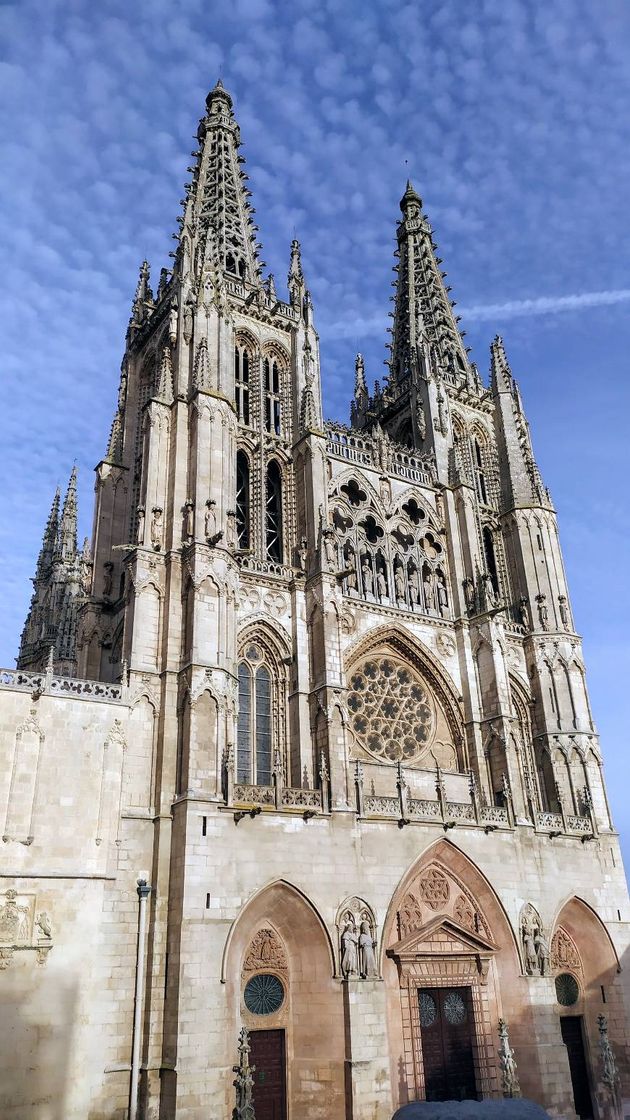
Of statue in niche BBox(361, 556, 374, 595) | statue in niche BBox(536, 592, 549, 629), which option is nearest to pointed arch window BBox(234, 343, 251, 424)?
statue in niche BBox(361, 556, 374, 595)

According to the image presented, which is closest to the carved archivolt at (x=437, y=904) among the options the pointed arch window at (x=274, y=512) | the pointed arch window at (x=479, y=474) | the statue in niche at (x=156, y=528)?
the pointed arch window at (x=274, y=512)

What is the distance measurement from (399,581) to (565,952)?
12081 mm

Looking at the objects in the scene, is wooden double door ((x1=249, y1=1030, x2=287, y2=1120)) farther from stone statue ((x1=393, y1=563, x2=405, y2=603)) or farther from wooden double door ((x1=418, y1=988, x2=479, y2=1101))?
stone statue ((x1=393, y1=563, x2=405, y2=603))

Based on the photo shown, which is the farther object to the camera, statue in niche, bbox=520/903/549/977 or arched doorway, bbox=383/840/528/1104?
statue in niche, bbox=520/903/549/977

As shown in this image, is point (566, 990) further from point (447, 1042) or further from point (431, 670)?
point (431, 670)

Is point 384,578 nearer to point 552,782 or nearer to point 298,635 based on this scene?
point 298,635

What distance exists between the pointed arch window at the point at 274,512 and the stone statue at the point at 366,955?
1147 cm

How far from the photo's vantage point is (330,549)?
2588cm

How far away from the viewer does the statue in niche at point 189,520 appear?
2373 centimetres

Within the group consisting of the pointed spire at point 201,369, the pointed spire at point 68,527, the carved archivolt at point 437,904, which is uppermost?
the pointed spire at point 68,527

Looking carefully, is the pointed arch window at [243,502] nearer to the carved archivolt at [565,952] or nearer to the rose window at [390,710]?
the rose window at [390,710]

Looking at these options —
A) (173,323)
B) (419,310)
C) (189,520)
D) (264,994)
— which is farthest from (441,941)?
(419,310)

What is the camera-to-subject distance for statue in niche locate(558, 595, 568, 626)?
31000mm

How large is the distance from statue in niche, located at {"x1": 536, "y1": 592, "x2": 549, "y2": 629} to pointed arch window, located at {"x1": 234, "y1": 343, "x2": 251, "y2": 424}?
1220 centimetres
